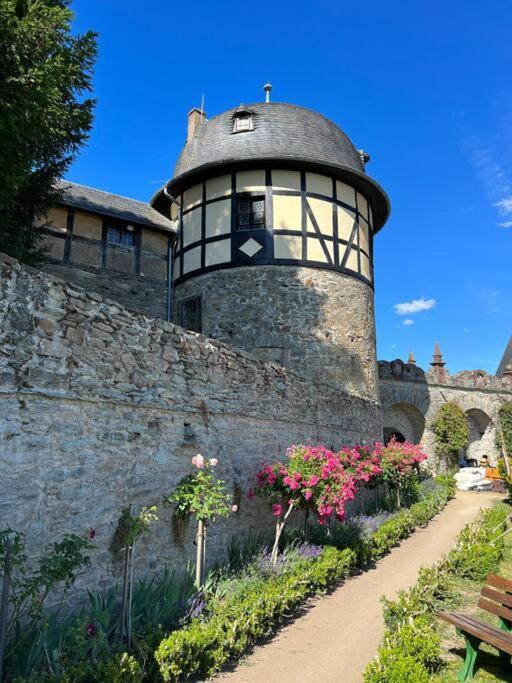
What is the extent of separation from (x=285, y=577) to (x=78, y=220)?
440 inches


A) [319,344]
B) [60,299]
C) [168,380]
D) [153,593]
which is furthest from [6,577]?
[319,344]

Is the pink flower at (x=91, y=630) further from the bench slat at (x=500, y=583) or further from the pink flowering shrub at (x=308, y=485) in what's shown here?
the bench slat at (x=500, y=583)

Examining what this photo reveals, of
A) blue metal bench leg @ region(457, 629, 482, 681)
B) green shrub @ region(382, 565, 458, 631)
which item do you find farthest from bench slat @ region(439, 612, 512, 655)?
green shrub @ region(382, 565, 458, 631)

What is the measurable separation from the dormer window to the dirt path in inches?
464

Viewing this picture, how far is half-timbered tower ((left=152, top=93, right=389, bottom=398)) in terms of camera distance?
13.0 m

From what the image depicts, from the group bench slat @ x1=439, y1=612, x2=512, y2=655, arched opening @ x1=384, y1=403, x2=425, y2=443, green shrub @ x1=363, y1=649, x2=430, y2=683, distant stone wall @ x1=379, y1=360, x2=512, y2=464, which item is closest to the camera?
green shrub @ x1=363, y1=649, x2=430, y2=683

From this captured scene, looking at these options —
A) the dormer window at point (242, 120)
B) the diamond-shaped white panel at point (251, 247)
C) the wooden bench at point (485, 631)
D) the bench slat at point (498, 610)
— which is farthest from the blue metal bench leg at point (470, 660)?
the dormer window at point (242, 120)

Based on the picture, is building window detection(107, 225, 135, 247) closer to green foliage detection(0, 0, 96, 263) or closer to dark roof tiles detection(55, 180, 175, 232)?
dark roof tiles detection(55, 180, 175, 232)

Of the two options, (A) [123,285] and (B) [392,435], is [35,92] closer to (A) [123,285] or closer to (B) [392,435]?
(A) [123,285]

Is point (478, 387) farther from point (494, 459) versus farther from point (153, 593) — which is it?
point (153, 593)

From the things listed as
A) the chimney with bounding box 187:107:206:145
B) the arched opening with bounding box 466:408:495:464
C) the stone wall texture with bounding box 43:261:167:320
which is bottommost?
the arched opening with bounding box 466:408:495:464

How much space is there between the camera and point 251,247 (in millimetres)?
13273

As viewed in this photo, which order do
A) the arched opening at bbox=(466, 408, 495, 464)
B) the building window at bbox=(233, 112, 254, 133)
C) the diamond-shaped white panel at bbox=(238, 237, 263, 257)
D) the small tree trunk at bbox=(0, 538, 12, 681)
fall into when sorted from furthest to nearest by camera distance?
the arched opening at bbox=(466, 408, 495, 464)
the building window at bbox=(233, 112, 254, 133)
the diamond-shaped white panel at bbox=(238, 237, 263, 257)
the small tree trunk at bbox=(0, 538, 12, 681)

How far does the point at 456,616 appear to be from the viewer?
4730 millimetres
